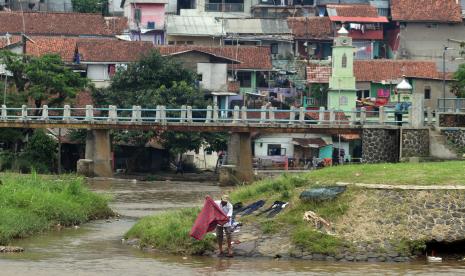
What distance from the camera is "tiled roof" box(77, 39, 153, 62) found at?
281 feet

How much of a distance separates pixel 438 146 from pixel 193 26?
4578 centimetres

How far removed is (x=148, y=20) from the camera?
99.8 m

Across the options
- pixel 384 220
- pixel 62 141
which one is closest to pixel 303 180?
pixel 384 220

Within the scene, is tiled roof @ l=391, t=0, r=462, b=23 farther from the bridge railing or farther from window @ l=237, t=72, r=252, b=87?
the bridge railing

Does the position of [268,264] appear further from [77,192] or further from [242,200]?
[77,192]

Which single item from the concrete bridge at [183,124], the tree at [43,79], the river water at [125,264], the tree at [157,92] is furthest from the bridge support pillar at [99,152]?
the river water at [125,264]

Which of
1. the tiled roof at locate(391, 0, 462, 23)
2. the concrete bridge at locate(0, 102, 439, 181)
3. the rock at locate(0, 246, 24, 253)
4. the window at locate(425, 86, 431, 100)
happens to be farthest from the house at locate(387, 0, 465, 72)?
the rock at locate(0, 246, 24, 253)

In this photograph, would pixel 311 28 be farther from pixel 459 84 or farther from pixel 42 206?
pixel 42 206

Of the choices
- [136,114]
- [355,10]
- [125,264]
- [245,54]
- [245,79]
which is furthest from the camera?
[355,10]

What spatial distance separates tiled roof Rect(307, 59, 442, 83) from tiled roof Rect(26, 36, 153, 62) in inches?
427

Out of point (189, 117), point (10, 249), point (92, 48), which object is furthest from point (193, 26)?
point (10, 249)

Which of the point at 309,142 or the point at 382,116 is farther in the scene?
the point at 309,142

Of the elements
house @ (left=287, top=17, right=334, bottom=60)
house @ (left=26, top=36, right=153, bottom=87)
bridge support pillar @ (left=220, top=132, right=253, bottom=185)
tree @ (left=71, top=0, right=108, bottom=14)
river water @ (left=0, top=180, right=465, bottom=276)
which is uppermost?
tree @ (left=71, top=0, right=108, bottom=14)

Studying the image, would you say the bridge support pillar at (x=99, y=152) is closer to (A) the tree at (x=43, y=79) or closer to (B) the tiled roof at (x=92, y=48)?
(A) the tree at (x=43, y=79)
